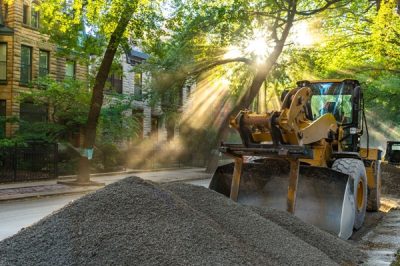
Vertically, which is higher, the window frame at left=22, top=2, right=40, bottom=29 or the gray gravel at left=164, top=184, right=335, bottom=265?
the window frame at left=22, top=2, right=40, bottom=29

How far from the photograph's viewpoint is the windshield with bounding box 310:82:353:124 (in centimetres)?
1053

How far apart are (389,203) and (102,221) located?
1118 cm

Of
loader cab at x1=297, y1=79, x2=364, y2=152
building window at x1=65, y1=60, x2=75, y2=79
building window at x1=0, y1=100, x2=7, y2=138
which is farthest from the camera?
building window at x1=65, y1=60, x2=75, y2=79

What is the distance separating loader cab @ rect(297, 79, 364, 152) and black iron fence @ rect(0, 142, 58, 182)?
13142 mm

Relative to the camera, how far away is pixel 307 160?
9031 millimetres

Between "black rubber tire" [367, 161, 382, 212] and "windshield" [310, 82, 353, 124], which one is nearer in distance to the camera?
"windshield" [310, 82, 353, 124]

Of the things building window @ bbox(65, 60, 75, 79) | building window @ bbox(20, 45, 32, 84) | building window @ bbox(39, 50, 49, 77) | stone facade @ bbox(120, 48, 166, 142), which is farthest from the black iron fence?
stone facade @ bbox(120, 48, 166, 142)

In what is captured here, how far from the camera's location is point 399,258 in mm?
6277

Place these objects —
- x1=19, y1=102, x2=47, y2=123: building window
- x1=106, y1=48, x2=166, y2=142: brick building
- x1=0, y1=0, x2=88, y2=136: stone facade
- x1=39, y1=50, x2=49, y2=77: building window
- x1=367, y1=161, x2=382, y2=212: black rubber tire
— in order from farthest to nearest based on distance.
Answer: x1=106, y1=48, x2=166, y2=142: brick building → x1=39, y1=50, x2=49, y2=77: building window → x1=19, y1=102, x2=47, y2=123: building window → x1=0, y1=0, x2=88, y2=136: stone facade → x1=367, y1=161, x2=382, y2=212: black rubber tire

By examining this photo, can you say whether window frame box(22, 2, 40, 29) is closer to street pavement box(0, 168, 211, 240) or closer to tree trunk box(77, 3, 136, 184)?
tree trunk box(77, 3, 136, 184)

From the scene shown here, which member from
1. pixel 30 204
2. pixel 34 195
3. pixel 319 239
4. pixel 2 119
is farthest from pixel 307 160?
pixel 2 119

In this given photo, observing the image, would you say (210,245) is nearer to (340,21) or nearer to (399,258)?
(399,258)

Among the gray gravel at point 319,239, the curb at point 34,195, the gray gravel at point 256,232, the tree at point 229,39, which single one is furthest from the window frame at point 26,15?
the gray gravel at point 319,239

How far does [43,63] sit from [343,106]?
74.6ft
